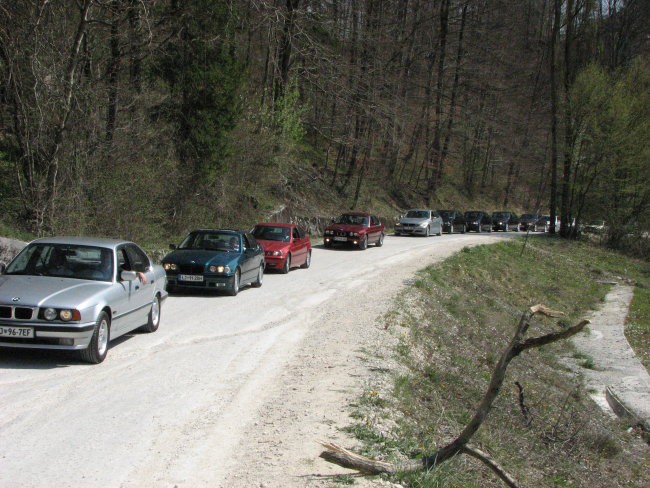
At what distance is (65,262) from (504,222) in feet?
152

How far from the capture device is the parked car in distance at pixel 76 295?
7.81 meters

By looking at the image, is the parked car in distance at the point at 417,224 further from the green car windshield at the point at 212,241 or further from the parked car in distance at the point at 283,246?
the green car windshield at the point at 212,241

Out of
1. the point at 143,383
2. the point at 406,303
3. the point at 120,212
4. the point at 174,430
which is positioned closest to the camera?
the point at 174,430

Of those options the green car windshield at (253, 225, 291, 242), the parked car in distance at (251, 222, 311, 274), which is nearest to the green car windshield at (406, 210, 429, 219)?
the parked car in distance at (251, 222, 311, 274)

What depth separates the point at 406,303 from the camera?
611 inches

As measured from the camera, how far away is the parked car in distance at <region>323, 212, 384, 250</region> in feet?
92.2

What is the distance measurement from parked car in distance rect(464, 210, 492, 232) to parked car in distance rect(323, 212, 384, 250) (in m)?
19.8

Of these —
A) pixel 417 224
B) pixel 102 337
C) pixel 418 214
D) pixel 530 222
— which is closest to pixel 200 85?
pixel 102 337

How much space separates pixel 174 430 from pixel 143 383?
1.68m

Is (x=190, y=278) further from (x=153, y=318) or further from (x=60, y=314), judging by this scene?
(x=60, y=314)

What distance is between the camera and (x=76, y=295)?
323 inches

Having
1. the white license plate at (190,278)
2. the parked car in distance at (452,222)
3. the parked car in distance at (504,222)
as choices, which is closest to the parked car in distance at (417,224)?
the parked car in distance at (452,222)

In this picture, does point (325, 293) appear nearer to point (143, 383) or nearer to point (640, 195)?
point (143, 383)

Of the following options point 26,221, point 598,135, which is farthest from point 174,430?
point 598,135
